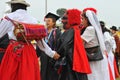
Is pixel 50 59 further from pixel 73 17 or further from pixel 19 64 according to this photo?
pixel 19 64

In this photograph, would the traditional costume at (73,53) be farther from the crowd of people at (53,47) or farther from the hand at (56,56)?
the hand at (56,56)

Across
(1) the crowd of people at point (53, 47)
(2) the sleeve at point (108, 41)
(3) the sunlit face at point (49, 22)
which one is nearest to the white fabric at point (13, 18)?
(1) the crowd of people at point (53, 47)

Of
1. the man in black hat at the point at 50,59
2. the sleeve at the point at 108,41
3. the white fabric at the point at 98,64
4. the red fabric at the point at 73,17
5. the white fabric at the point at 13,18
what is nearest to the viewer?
the white fabric at the point at 13,18

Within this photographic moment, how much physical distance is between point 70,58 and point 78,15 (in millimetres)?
779

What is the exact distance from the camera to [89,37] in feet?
23.3

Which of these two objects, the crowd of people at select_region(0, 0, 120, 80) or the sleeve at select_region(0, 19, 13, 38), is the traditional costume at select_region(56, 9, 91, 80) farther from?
the sleeve at select_region(0, 19, 13, 38)

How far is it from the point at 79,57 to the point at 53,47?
891mm

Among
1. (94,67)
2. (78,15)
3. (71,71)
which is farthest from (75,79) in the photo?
(78,15)

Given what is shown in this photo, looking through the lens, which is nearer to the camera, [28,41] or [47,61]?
[28,41]

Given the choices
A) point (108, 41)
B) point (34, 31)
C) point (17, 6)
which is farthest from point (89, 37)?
point (108, 41)

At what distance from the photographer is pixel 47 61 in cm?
768

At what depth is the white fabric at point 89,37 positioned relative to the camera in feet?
23.3

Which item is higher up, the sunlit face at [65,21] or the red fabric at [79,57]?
the sunlit face at [65,21]

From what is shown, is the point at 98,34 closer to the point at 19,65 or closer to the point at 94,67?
the point at 94,67
